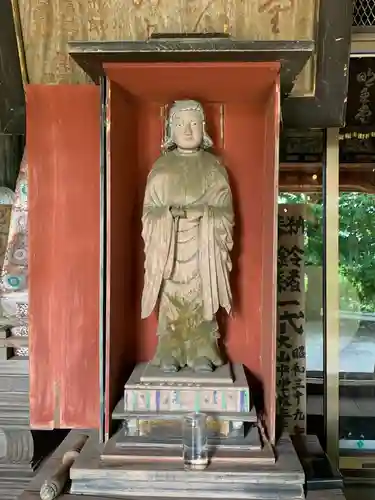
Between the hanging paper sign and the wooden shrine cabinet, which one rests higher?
the hanging paper sign

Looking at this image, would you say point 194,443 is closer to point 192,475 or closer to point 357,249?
point 192,475

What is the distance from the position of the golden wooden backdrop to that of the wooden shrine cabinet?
0.64 feet

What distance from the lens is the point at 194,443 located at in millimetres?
1649

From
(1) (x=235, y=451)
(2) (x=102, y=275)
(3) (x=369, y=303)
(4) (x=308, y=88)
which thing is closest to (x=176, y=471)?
(1) (x=235, y=451)

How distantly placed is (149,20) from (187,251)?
0.78 metres

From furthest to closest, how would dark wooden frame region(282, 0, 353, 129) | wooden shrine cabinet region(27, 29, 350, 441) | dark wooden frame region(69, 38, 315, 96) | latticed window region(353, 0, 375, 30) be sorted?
latticed window region(353, 0, 375, 30) → dark wooden frame region(282, 0, 353, 129) → wooden shrine cabinet region(27, 29, 350, 441) → dark wooden frame region(69, 38, 315, 96)

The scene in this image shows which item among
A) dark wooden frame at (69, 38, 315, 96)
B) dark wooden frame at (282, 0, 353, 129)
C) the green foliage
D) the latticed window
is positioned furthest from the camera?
the green foliage

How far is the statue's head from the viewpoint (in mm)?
1926

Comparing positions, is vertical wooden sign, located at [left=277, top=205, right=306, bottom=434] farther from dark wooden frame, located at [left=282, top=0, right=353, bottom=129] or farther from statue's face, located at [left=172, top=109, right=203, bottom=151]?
statue's face, located at [left=172, top=109, right=203, bottom=151]

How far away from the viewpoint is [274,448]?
5.71 feet

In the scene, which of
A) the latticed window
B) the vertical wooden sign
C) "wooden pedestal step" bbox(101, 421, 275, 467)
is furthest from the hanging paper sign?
"wooden pedestal step" bbox(101, 421, 275, 467)

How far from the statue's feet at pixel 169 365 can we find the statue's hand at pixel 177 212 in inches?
18.4

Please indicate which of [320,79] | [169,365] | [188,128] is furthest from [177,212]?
[320,79]

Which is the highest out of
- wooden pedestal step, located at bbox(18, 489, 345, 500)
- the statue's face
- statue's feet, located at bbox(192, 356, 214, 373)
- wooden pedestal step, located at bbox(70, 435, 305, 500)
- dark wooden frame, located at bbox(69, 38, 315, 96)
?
dark wooden frame, located at bbox(69, 38, 315, 96)
